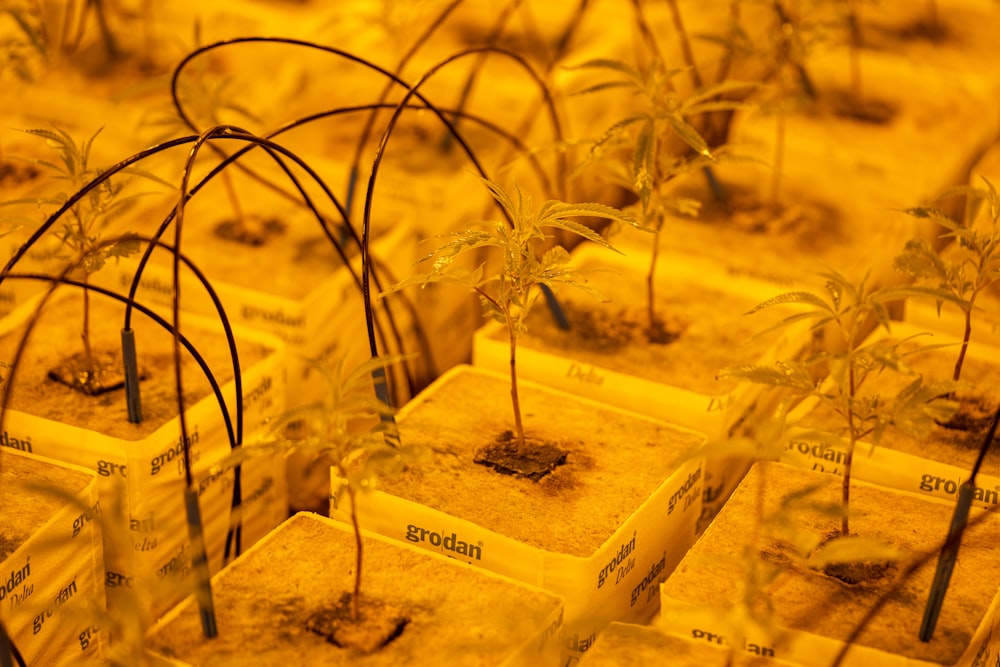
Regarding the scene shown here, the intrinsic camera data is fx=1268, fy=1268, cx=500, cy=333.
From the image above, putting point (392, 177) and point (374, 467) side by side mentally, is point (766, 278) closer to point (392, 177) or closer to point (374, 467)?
point (392, 177)

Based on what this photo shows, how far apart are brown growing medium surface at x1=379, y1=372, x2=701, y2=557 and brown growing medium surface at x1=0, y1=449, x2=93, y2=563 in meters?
0.52

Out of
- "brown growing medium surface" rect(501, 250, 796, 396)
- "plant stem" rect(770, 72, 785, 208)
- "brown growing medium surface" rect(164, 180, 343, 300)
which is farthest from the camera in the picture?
"plant stem" rect(770, 72, 785, 208)

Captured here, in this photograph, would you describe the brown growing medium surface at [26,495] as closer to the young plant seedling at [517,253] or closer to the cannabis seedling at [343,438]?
the cannabis seedling at [343,438]

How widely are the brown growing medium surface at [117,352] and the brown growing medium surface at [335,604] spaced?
1.39ft

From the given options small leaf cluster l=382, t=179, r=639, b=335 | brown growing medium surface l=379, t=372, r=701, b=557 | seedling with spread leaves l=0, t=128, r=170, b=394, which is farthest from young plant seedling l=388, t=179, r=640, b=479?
seedling with spread leaves l=0, t=128, r=170, b=394

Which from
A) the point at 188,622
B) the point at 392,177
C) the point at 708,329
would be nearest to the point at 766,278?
the point at 708,329

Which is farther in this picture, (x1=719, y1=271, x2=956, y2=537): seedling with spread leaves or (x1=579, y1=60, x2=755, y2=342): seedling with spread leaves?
(x1=579, y1=60, x2=755, y2=342): seedling with spread leaves

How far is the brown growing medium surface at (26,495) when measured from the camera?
198 centimetres

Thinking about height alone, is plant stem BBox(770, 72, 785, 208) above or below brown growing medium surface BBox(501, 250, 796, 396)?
above

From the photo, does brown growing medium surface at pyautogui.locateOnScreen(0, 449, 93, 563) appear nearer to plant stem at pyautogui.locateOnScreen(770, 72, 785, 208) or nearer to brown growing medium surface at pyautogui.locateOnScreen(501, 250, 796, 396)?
brown growing medium surface at pyautogui.locateOnScreen(501, 250, 796, 396)

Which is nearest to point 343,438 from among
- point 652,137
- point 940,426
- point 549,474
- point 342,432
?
point 342,432

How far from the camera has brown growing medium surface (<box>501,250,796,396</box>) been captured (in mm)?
2498

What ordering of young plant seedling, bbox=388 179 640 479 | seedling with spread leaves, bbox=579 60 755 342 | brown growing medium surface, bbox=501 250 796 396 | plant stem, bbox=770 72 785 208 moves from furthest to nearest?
plant stem, bbox=770 72 785 208, brown growing medium surface, bbox=501 250 796 396, seedling with spread leaves, bbox=579 60 755 342, young plant seedling, bbox=388 179 640 479

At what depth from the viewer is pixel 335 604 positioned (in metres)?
1.89
